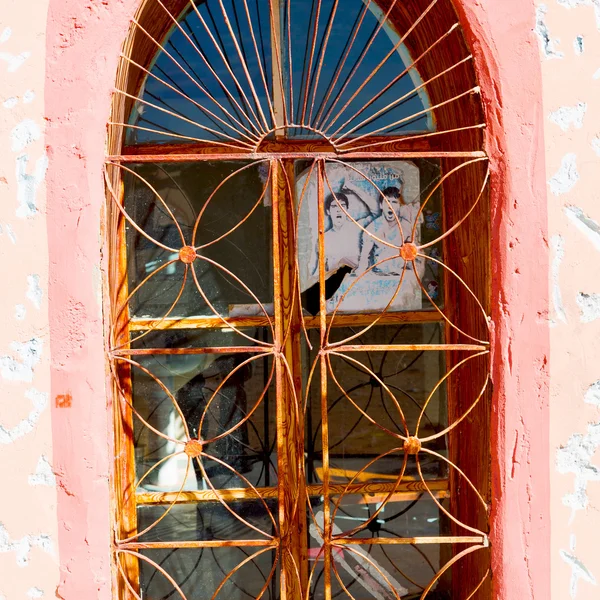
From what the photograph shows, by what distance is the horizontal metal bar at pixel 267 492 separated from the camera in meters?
2.69

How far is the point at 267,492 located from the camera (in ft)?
8.82

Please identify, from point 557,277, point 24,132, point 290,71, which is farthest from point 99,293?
point 557,277

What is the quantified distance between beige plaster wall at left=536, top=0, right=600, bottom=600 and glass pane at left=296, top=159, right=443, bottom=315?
2.17ft

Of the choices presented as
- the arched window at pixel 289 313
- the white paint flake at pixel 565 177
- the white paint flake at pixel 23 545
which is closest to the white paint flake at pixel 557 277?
the white paint flake at pixel 565 177

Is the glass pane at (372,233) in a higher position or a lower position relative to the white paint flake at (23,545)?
higher

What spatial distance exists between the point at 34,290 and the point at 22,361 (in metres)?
0.23

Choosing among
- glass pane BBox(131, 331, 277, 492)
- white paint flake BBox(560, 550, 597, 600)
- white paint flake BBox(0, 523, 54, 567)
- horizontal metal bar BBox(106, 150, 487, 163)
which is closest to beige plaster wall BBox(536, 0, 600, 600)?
white paint flake BBox(560, 550, 597, 600)

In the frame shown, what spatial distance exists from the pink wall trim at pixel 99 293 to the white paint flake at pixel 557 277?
0.03 meters

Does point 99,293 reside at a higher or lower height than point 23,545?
higher

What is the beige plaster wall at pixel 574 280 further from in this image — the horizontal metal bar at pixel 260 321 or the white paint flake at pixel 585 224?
the horizontal metal bar at pixel 260 321

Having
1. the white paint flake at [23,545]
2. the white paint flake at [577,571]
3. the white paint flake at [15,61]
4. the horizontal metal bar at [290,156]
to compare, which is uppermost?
the white paint flake at [15,61]

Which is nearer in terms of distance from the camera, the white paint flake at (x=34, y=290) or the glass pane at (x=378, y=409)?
the white paint flake at (x=34, y=290)

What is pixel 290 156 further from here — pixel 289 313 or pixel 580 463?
pixel 580 463

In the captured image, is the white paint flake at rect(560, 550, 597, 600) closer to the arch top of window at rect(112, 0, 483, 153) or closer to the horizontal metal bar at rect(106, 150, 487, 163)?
the horizontal metal bar at rect(106, 150, 487, 163)
